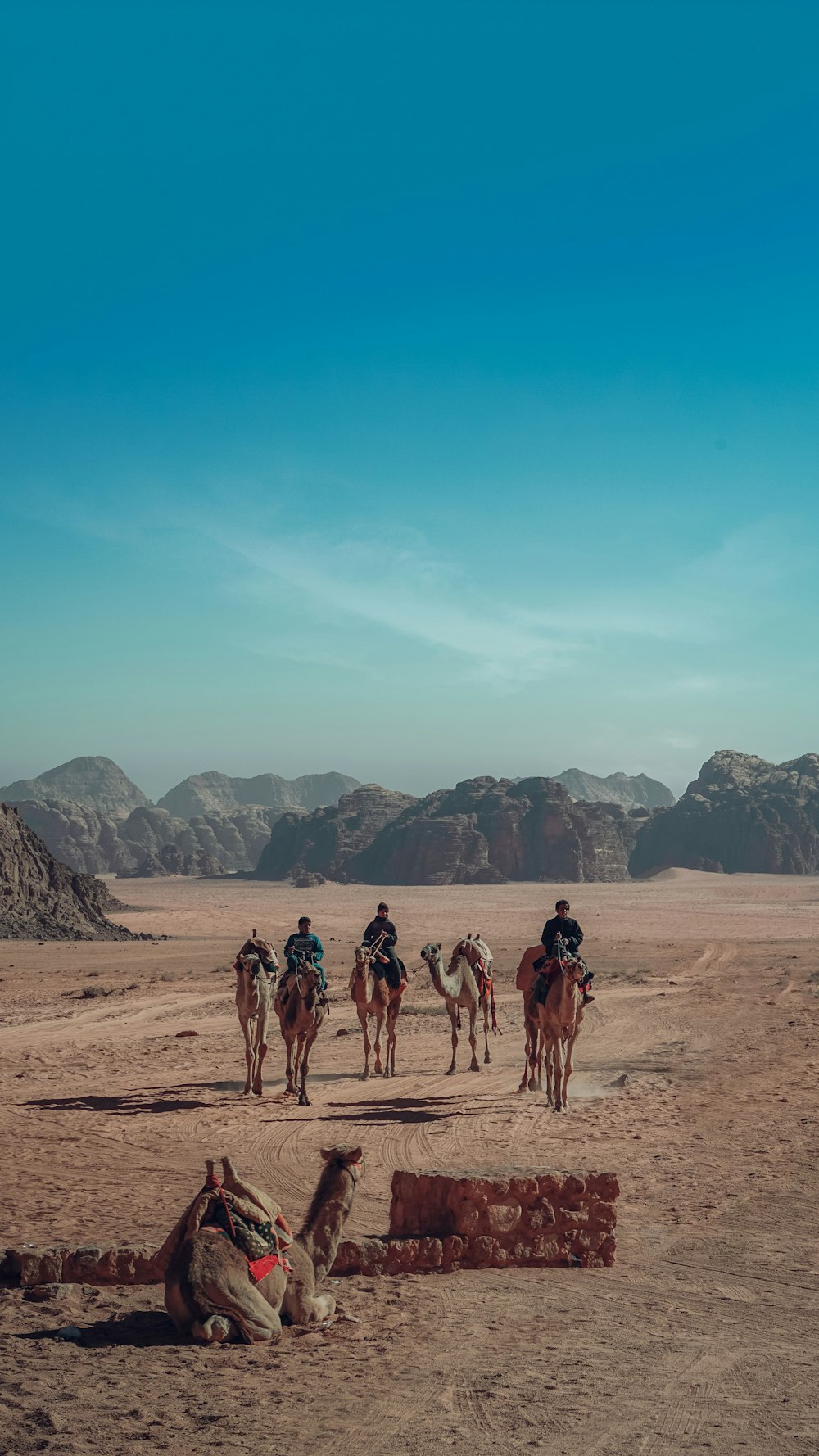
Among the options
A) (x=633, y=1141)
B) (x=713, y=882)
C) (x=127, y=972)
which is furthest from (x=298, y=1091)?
(x=713, y=882)

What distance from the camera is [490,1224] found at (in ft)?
27.8

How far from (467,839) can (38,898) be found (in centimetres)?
7624

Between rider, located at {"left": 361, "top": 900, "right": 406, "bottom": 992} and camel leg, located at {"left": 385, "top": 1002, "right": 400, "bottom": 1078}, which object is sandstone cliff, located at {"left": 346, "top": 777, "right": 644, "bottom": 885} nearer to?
camel leg, located at {"left": 385, "top": 1002, "right": 400, "bottom": 1078}

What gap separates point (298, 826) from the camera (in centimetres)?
14862

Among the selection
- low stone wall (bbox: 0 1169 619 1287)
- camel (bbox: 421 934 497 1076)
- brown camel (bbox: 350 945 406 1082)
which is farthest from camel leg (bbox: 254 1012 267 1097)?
low stone wall (bbox: 0 1169 619 1287)

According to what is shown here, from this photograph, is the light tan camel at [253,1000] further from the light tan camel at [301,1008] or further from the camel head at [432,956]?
the camel head at [432,956]

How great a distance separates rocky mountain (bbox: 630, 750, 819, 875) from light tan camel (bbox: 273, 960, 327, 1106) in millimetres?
121579

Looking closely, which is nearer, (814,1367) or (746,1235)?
(814,1367)

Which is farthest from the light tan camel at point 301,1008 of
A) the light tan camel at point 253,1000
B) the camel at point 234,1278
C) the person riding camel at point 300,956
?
the camel at point 234,1278

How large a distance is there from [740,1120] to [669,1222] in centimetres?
469

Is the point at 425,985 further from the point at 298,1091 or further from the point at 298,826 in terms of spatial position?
the point at 298,826

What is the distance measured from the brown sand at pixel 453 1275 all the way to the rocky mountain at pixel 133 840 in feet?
419

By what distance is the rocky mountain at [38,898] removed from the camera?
51.2m

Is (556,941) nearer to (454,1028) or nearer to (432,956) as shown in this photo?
(432,956)
